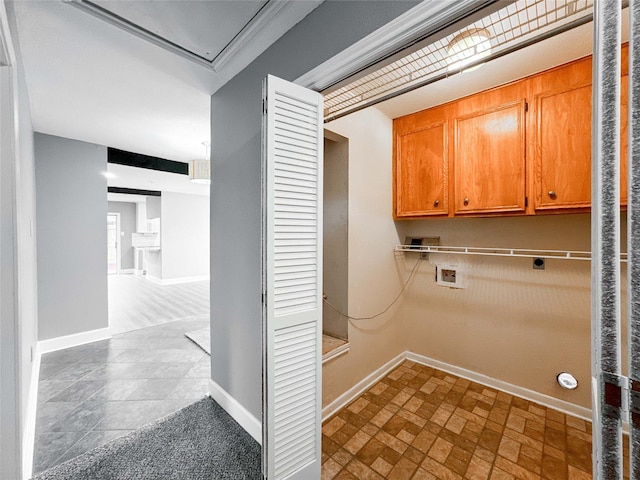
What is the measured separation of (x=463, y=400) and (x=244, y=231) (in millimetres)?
2224

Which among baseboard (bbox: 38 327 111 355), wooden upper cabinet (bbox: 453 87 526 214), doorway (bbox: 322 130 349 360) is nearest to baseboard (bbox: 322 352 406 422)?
doorway (bbox: 322 130 349 360)

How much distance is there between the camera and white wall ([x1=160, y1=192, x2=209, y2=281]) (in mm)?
7180

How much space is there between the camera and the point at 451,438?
70.5 inches

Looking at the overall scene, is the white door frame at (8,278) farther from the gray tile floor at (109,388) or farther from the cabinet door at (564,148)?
the cabinet door at (564,148)

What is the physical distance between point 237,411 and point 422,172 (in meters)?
2.49

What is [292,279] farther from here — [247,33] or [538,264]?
[538,264]

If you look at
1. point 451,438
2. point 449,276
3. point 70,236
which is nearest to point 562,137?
point 449,276

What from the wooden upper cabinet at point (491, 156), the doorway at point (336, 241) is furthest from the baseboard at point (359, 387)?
the wooden upper cabinet at point (491, 156)

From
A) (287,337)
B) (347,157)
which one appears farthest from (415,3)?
(287,337)

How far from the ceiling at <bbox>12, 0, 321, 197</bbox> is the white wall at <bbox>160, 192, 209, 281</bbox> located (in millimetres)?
4666

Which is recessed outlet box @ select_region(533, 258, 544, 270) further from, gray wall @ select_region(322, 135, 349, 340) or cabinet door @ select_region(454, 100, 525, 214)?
gray wall @ select_region(322, 135, 349, 340)

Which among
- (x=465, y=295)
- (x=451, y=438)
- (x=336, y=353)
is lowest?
(x=451, y=438)

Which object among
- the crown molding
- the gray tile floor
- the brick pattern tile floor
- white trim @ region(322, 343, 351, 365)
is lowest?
the brick pattern tile floor

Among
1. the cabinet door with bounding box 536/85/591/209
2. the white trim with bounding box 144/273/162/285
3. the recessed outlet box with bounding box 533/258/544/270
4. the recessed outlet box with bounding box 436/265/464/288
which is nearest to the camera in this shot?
the cabinet door with bounding box 536/85/591/209
